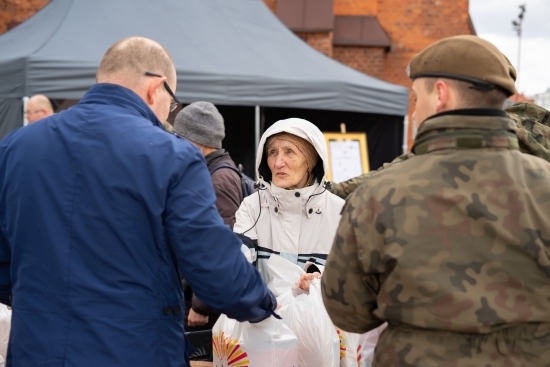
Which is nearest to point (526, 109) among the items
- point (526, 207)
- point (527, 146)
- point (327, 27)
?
point (527, 146)

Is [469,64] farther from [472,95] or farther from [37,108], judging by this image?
[37,108]

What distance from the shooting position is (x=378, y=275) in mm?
1996

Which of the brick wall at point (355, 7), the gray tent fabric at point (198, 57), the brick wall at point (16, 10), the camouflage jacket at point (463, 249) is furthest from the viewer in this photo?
the brick wall at point (355, 7)

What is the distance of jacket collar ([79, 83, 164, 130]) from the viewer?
2.36 meters

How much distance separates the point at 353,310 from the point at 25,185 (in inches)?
42.3

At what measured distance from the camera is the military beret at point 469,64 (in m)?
1.93

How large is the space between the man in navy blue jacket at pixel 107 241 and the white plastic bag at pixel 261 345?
49 centimetres

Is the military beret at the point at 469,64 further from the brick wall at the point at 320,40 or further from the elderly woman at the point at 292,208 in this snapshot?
the brick wall at the point at 320,40

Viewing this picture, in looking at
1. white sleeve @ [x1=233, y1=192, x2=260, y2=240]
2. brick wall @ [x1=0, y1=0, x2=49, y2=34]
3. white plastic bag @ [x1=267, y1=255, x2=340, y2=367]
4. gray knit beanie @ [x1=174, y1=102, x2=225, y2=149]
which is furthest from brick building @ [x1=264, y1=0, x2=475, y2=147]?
white plastic bag @ [x1=267, y1=255, x2=340, y2=367]

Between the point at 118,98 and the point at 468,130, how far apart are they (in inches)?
43.8

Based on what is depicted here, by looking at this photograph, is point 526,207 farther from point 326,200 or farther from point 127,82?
point 326,200

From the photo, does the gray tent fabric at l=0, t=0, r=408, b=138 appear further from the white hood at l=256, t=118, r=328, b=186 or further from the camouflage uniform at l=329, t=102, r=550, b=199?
the camouflage uniform at l=329, t=102, r=550, b=199

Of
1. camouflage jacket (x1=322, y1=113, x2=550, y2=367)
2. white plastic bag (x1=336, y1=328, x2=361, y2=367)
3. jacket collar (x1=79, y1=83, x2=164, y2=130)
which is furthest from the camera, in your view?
white plastic bag (x1=336, y1=328, x2=361, y2=367)

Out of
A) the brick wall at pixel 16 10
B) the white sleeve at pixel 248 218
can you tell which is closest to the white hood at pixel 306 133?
the white sleeve at pixel 248 218
